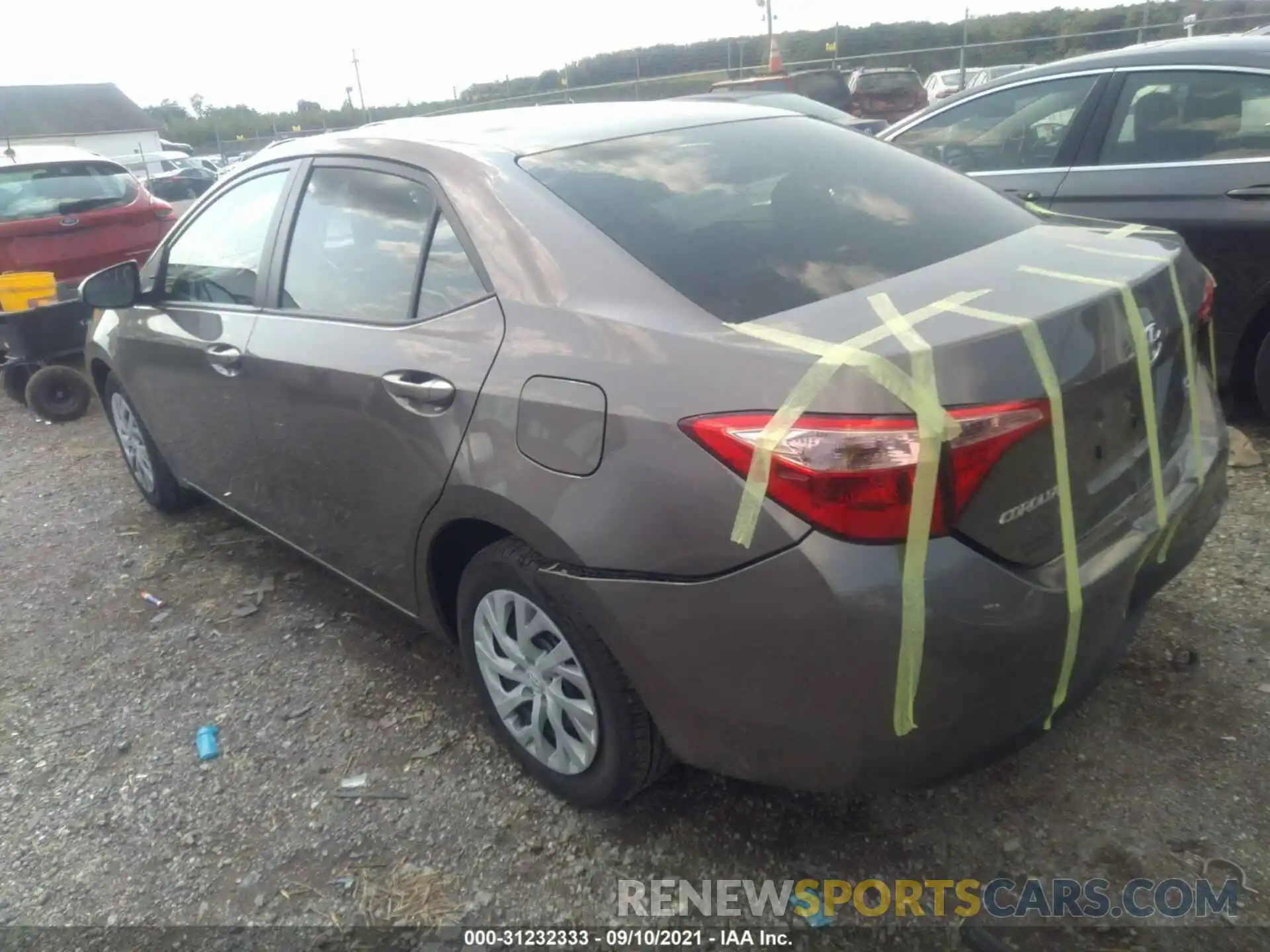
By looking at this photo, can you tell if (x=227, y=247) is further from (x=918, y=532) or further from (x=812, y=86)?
(x=812, y=86)

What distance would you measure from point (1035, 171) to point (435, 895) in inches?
162

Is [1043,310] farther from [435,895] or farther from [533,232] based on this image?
[435,895]

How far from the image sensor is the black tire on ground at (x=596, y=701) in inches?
86.7

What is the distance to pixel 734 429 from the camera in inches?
71.5

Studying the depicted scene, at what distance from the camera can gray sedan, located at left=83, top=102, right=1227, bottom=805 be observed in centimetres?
177

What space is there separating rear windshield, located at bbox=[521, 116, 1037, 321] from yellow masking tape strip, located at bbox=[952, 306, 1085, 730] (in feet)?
1.29

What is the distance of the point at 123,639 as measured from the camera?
12.1 ft

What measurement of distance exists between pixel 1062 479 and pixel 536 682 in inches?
51.9

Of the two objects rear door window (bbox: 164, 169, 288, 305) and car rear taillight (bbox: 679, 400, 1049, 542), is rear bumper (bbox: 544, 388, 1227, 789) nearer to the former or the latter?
car rear taillight (bbox: 679, 400, 1049, 542)

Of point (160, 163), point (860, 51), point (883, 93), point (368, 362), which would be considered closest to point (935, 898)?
point (368, 362)

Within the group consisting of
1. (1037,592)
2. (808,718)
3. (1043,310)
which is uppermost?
(1043,310)

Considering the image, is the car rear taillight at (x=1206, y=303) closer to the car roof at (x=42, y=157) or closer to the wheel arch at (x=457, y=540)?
the wheel arch at (x=457, y=540)

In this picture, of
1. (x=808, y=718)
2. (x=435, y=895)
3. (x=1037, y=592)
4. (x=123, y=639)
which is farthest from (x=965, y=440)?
(x=123, y=639)

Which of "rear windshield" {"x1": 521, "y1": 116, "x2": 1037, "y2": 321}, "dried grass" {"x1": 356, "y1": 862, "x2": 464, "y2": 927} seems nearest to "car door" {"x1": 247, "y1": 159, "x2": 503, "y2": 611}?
"rear windshield" {"x1": 521, "y1": 116, "x2": 1037, "y2": 321}
